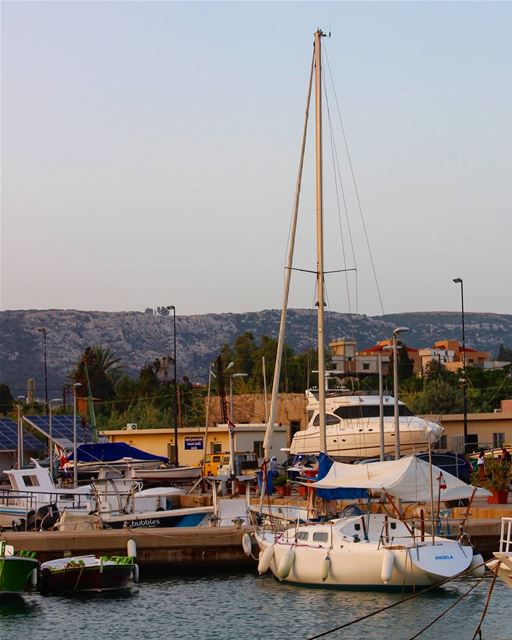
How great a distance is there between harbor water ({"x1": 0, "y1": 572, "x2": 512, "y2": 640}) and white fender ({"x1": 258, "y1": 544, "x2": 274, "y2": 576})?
1.63ft

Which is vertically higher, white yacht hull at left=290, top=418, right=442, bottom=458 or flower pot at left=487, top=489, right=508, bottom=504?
white yacht hull at left=290, top=418, right=442, bottom=458

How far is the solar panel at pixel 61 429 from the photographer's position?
69.4 metres

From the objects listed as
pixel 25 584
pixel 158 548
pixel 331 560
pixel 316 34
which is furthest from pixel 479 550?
pixel 316 34

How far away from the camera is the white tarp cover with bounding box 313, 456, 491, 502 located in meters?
33.8

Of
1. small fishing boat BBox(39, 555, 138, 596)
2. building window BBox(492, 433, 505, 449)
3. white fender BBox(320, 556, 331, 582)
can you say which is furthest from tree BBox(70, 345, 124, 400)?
white fender BBox(320, 556, 331, 582)

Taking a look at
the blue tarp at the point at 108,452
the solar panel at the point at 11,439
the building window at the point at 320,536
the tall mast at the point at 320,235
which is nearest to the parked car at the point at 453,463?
the tall mast at the point at 320,235

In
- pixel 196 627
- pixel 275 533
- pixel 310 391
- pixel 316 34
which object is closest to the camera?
pixel 196 627

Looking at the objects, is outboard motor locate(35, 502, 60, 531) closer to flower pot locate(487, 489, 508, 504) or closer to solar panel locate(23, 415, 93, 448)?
flower pot locate(487, 489, 508, 504)

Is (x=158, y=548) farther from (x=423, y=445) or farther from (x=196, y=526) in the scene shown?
(x=423, y=445)

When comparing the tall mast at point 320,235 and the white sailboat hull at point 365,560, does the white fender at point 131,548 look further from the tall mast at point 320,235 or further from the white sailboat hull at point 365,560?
the tall mast at point 320,235

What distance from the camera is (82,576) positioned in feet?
109

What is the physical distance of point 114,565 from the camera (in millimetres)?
33375

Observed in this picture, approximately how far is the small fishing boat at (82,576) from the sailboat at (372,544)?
13.1 feet

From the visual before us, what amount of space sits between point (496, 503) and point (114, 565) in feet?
48.6
